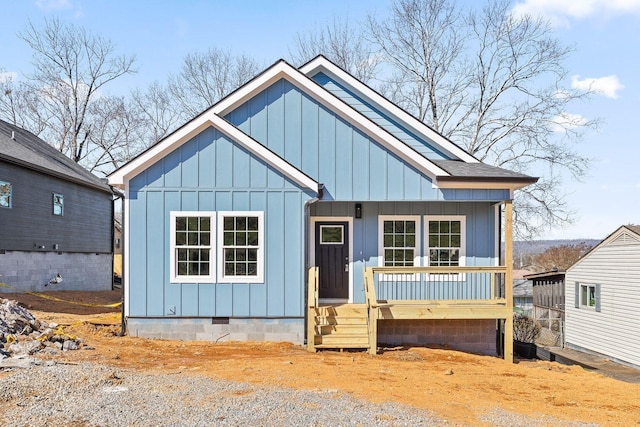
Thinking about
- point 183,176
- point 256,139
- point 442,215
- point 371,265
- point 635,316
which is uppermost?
point 256,139

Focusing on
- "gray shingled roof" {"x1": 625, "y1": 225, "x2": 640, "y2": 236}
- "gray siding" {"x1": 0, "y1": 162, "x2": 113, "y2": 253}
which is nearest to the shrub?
"gray shingled roof" {"x1": 625, "y1": 225, "x2": 640, "y2": 236}

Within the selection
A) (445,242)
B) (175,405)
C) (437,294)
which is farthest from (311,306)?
(175,405)

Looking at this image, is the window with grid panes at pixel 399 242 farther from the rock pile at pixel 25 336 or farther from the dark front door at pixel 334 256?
the rock pile at pixel 25 336

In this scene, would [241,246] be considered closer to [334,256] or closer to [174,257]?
[174,257]

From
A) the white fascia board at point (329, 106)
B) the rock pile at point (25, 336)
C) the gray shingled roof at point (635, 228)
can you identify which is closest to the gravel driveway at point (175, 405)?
the rock pile at point (25, 336)

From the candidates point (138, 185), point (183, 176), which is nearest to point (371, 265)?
point (183, 176)

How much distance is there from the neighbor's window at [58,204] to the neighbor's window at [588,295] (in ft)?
74.7

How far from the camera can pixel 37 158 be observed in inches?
837

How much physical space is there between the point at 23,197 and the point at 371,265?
1412cm

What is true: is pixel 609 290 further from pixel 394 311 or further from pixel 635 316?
pixel 394 311

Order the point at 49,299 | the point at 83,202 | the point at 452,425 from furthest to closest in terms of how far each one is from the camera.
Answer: the point at 83,202, the point at 49,299, the point at 452,425

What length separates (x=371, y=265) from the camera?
40.8 feet

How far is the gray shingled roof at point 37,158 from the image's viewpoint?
19.5m

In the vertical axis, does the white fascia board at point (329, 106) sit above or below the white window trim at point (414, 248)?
above
